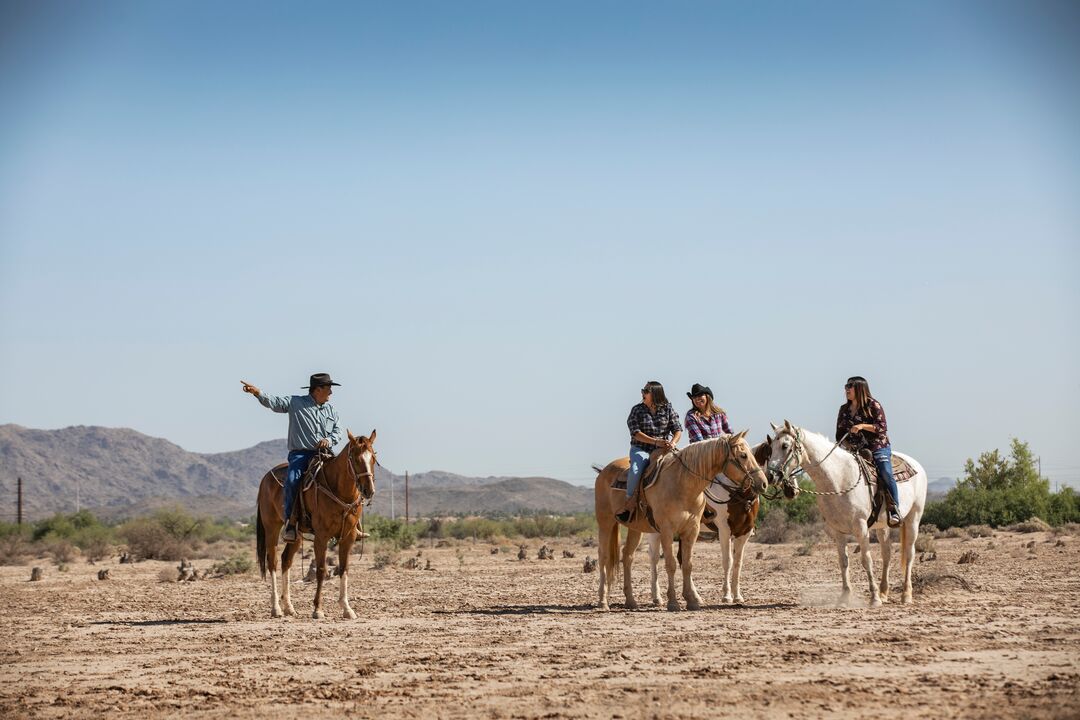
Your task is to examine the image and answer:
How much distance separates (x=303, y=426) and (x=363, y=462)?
1261 mm

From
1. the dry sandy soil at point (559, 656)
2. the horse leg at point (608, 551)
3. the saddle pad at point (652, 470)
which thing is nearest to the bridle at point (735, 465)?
the saddle pad at point (652, 470)

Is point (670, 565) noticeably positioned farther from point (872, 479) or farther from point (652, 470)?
point (872, 479)

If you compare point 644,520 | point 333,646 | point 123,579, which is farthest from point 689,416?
point 123,579

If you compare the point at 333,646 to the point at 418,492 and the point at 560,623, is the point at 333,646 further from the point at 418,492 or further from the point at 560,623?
the point at 418,492

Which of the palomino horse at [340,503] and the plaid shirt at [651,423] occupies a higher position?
the plaid shirt at [651,423]

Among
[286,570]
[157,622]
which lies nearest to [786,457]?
[286,570]

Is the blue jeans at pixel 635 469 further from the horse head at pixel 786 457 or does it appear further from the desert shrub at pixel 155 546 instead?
the desert shrub at pixel 155 546

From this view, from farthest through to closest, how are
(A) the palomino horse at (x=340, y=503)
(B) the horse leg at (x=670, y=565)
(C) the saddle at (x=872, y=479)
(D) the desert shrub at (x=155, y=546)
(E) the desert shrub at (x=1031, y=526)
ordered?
(D) the desert shrub at (x=155, y=546) → (E) the desert shrub at (x=1031, y=526) → (C) the saddle at (x=872, y=479) → (B) the horse leg at (x=670, y=565) → (A) the palomino horse at (x=340, y=503)

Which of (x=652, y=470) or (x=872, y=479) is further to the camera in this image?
(x=652, y=470)

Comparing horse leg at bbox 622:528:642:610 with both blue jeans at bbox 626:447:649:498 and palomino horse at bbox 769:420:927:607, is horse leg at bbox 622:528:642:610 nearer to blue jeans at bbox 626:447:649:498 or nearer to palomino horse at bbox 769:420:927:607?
blue jeans at bbox 626:447:649:498

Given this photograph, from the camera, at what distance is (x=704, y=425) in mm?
17344

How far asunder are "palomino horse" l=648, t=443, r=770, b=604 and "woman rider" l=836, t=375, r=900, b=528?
3.94 ft

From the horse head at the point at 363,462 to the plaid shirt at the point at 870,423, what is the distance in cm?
578

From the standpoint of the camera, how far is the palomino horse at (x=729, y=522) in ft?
53.8
